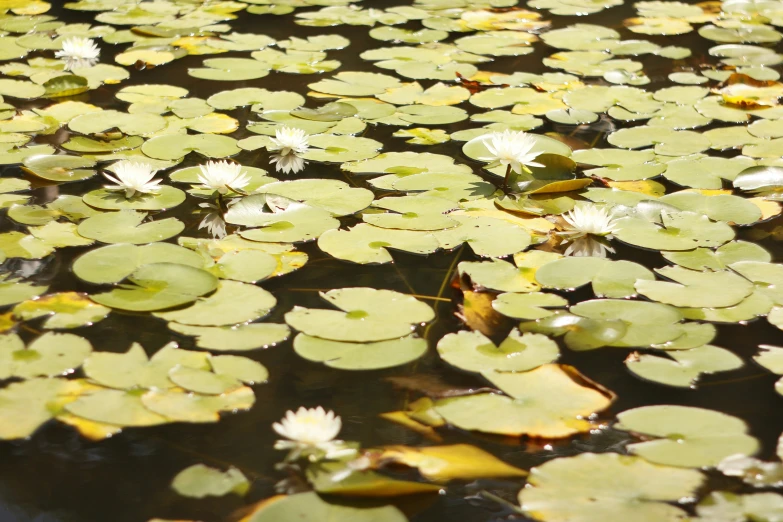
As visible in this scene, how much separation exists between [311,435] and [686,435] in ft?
1.67

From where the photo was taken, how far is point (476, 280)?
1444mm

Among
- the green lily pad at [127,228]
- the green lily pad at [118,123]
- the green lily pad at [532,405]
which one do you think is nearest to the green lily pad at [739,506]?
the green lily pad at [532,405]

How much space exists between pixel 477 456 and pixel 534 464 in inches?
3.0

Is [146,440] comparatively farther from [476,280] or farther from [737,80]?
[737,80]

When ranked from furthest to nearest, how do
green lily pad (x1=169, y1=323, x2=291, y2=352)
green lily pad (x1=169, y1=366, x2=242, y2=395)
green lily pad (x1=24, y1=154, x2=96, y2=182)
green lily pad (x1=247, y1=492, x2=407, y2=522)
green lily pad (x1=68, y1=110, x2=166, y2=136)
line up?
green lily pad (x1=68, y1=110, x2=166, y2=136)
green lily pad (x1=24, y1=154, x2=96, y2=182)
green lily pad (x1=169, y1=323, x2=291, y2=352)
green lily pad (x1=169, y1=366, x2=242, y2=395)
green lily pad (x1=247, y1=492, x2=407, y2=522)

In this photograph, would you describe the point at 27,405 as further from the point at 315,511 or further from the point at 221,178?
the point at 221,178

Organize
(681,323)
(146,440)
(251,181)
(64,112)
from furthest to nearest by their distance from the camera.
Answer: (64,112)
(251,181)
(681,323)
(146,440)

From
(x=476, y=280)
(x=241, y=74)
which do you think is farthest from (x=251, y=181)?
(x=241, y=74)

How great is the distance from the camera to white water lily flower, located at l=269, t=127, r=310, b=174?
191 centimetres

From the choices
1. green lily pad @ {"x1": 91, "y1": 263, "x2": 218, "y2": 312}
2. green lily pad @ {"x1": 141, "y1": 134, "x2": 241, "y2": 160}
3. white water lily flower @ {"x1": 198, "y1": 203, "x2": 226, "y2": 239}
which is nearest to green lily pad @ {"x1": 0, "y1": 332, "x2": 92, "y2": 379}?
green lily pad @ {"x1": 91, "y1": 263, "x2": 218, "y2": 312}

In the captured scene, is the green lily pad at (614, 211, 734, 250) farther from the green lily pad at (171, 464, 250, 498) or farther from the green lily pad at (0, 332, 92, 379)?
the green lily pad at (0, 332, 92, 379)

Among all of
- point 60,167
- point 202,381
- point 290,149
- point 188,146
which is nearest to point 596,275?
point 202,381

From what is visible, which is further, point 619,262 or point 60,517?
point 619,262

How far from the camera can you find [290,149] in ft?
6.38
